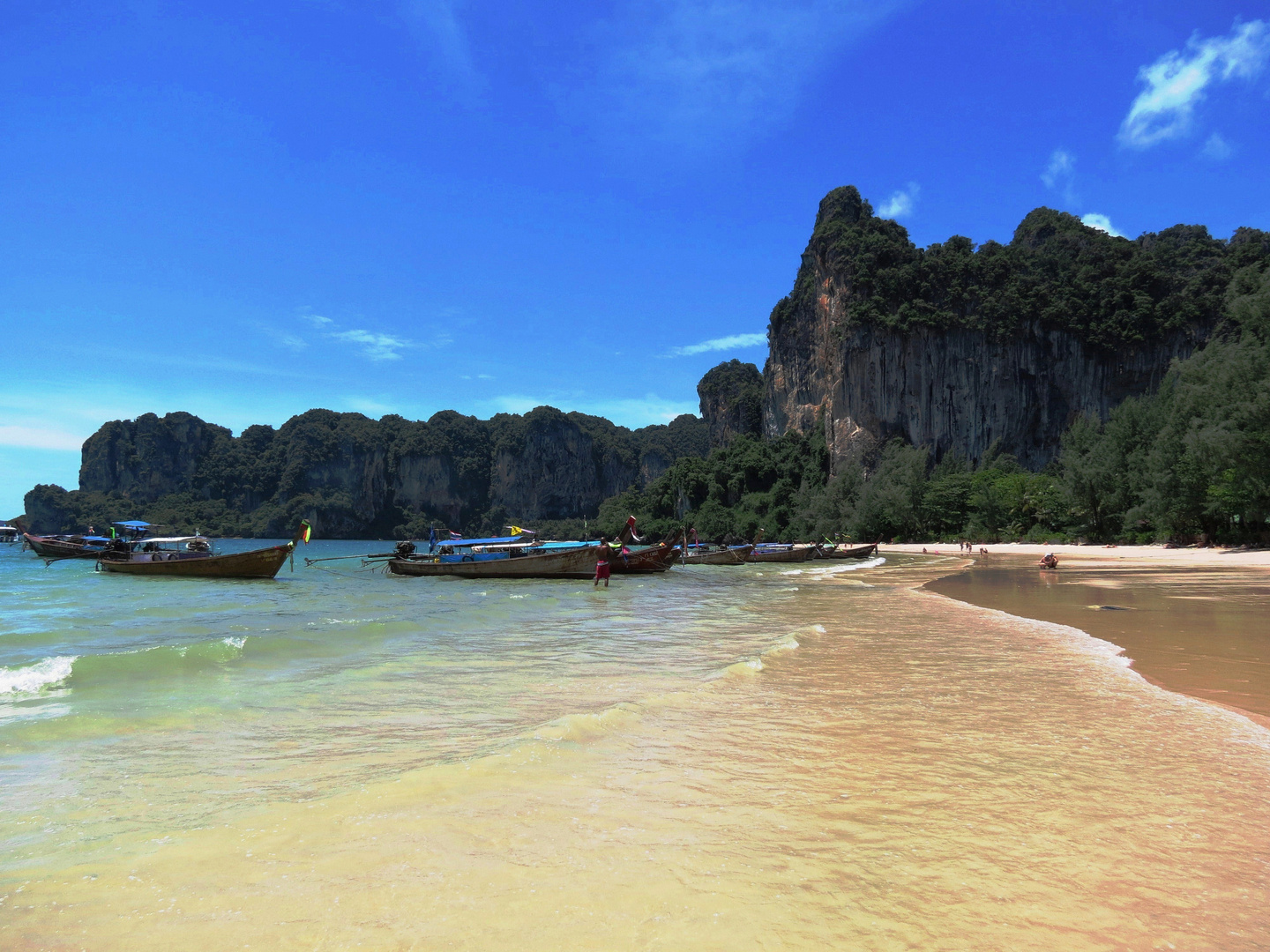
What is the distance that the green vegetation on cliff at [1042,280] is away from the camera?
7750 cm

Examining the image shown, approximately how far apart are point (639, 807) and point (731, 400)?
122 metres

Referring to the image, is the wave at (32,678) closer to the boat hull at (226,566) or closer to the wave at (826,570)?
the boat hull at (226,566)

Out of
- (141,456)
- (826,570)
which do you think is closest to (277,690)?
(826,570)

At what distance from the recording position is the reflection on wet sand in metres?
6.76

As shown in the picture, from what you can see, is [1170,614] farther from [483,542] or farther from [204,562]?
[204,562]

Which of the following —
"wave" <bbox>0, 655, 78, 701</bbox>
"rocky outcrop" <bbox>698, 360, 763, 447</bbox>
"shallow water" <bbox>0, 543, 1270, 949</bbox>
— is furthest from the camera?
"rocky outcrop" <bbox>698, 360, 763, 447</bbox>

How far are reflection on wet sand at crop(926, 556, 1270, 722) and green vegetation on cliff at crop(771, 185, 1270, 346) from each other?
59567 millimetres

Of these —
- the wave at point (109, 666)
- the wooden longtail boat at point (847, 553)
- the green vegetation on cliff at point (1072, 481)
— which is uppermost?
the green vegetation on cliff at point (1072, 481)

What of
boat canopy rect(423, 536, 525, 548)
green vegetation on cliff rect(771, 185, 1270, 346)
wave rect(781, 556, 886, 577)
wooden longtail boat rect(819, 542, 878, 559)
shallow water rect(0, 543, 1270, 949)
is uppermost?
green vegetation on cliff rect(771, 185, 1270, 346)

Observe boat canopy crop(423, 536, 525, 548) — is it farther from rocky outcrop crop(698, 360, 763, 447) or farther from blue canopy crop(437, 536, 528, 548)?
rocky outcrop crop(698, 360, 763, 447)

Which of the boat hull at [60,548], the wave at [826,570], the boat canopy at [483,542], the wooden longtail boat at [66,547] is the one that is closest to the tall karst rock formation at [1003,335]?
the wave at [826,570]

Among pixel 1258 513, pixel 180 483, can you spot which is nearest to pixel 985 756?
pixel 1258 513

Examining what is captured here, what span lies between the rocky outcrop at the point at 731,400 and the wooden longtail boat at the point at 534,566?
8622cm

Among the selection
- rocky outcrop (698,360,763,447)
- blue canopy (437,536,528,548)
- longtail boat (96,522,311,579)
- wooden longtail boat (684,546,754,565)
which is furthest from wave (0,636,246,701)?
rocky outcrop (698,360,763,447)
